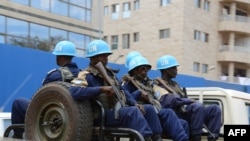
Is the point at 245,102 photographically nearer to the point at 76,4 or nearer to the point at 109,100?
the point at 109,100

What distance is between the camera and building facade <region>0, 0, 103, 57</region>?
19.3m

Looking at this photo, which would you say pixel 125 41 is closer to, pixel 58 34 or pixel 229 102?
pixel 58 34

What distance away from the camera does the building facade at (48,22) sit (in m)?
19.3

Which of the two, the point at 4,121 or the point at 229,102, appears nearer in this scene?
the point at 4,121

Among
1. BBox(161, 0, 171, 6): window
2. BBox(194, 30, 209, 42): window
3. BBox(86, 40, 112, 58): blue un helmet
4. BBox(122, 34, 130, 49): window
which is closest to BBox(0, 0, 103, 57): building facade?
BBox(161, 0, 171, 6): window

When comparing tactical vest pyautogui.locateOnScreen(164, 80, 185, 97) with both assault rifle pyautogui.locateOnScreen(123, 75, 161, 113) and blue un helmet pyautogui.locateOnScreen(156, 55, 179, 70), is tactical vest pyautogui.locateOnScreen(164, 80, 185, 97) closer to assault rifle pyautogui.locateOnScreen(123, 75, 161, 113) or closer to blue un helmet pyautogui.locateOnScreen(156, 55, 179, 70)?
blue un helmet pyautogui.locateOnScreen(156, 55, 179, 70)

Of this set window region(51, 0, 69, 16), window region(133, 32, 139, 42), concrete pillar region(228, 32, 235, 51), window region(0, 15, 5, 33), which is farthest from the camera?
concrete pillar region(228, 32, 235, 51)

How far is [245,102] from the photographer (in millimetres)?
6551

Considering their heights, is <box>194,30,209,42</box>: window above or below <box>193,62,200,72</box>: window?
above

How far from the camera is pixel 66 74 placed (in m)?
4.05

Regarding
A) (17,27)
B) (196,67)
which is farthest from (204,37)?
(17,27)

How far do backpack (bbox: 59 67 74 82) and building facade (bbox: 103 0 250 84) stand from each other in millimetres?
32421

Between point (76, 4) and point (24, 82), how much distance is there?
9.02 metres

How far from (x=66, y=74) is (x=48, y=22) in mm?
17627
